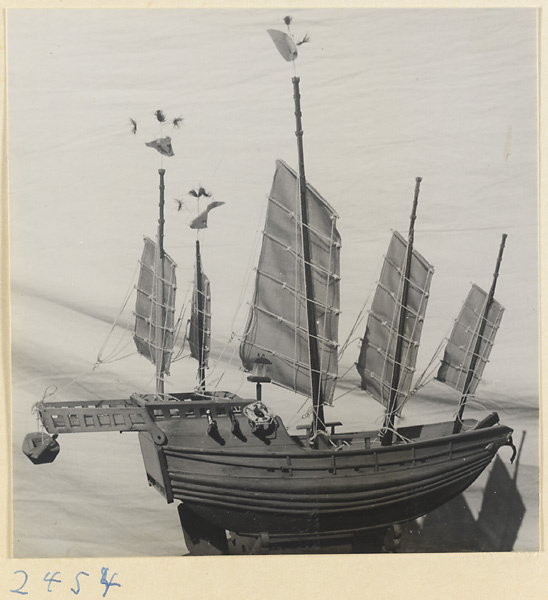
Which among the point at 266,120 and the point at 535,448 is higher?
the point at 266,120

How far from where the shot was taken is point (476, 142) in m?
3.03

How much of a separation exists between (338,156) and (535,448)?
4.49 ft

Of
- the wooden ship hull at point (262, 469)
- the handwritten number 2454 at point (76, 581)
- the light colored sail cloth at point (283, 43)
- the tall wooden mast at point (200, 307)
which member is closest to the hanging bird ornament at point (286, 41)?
the light colored sail cloth at point (283, 43)

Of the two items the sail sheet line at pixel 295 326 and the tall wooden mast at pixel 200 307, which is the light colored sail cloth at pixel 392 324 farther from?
the tall wooden mast at pixel 200 307

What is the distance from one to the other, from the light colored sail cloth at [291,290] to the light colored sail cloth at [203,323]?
152 mm

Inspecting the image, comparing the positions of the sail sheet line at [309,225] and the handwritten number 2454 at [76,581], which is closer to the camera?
the handwritten number 2454 at [76,581]

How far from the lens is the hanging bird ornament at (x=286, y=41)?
294 cm

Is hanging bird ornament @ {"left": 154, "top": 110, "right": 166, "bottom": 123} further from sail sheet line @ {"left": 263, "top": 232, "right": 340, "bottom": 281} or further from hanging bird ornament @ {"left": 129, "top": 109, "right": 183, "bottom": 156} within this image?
sail sheet line @ {"left": 263, "top": 232, "right": 340, "bottom": 281}

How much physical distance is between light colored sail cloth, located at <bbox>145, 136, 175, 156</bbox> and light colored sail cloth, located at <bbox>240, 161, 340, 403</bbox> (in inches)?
17.1

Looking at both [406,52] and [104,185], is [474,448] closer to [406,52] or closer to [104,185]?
[406,52]

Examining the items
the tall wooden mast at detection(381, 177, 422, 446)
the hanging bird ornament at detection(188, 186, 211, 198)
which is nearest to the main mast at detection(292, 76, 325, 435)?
the tall wooden mast at detection(381, 177, 422, 446)

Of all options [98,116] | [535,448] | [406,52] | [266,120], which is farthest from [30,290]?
[535,448]

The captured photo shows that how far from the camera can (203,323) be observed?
3.00m

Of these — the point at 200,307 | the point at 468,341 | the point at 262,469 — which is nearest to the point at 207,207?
the point at 200,307
